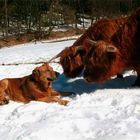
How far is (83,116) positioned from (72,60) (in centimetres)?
210

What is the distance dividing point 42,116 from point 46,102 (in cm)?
93

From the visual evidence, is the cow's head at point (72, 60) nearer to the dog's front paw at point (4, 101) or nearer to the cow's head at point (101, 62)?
the cow's head at point (101, 62)

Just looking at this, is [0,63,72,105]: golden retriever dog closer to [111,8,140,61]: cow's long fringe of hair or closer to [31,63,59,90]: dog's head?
[31,63,59,90]: dog's head

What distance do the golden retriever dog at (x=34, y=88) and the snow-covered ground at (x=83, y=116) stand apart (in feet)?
0.89

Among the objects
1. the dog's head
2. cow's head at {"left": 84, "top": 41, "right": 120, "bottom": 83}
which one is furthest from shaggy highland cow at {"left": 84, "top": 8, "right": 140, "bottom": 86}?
the dog's head

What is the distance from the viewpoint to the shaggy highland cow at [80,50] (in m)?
10.1

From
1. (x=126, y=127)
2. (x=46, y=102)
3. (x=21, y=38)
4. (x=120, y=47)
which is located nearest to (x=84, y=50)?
(x=120, y=47)

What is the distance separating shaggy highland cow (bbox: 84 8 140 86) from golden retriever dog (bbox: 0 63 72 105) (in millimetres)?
801

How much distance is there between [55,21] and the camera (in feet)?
143

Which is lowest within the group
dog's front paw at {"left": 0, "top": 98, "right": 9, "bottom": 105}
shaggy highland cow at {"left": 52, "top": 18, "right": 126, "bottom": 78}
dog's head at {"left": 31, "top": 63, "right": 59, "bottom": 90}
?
dog's front paw at {"left": 0, "top": 98, "right": 9, "bottom": 105}

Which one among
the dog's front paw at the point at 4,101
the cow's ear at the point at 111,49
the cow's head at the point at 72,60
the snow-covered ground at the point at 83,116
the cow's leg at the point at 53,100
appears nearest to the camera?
the snow-covered ground at the point at 83,116

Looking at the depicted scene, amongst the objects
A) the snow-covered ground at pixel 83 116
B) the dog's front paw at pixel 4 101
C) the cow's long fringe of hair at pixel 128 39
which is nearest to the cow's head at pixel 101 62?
the cow's long fringe of hair at pixel 128 39

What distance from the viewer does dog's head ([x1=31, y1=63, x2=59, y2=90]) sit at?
379 inches

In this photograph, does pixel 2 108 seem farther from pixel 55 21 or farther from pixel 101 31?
pixel 55 21
